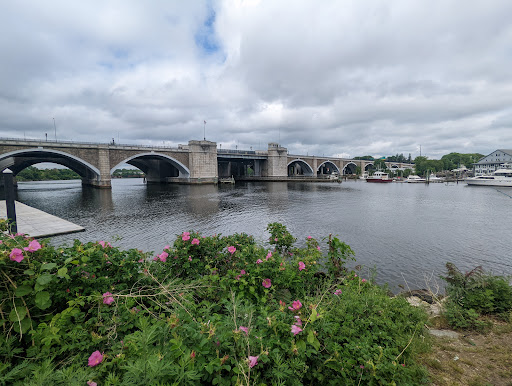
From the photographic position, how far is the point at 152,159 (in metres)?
64.1

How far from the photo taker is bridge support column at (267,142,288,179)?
79300 millimetres

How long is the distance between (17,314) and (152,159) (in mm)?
Result: 67526

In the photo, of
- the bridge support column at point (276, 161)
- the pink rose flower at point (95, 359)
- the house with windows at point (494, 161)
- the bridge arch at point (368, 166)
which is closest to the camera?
the pink rose flower at point (95, 359)

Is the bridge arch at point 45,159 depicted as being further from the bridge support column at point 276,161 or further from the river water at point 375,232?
the bridge support column at point 276,161

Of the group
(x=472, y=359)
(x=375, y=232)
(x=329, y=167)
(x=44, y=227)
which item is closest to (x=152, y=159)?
(x=44, y=227)

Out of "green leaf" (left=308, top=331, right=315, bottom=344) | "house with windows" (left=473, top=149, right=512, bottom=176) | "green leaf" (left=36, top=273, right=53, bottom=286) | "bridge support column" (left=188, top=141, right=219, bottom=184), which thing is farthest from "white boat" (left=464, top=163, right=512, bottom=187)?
"green leaf" (left=36, top=273, right=53, bottom=286)

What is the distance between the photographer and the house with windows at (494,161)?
96156 mm

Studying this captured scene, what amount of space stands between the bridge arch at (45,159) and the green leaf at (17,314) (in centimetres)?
4728

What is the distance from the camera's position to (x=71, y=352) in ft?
7.98

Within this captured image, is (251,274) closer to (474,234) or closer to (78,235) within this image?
(78,235)

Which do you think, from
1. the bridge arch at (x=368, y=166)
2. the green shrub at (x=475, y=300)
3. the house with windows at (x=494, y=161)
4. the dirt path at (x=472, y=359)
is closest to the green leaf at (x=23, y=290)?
the dirt path at (x=472, y=359)

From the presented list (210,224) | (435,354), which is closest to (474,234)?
(435,354)

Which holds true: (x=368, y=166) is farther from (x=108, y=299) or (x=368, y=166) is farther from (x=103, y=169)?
(x=108, y=299)

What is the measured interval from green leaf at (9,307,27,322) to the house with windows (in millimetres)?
130528
